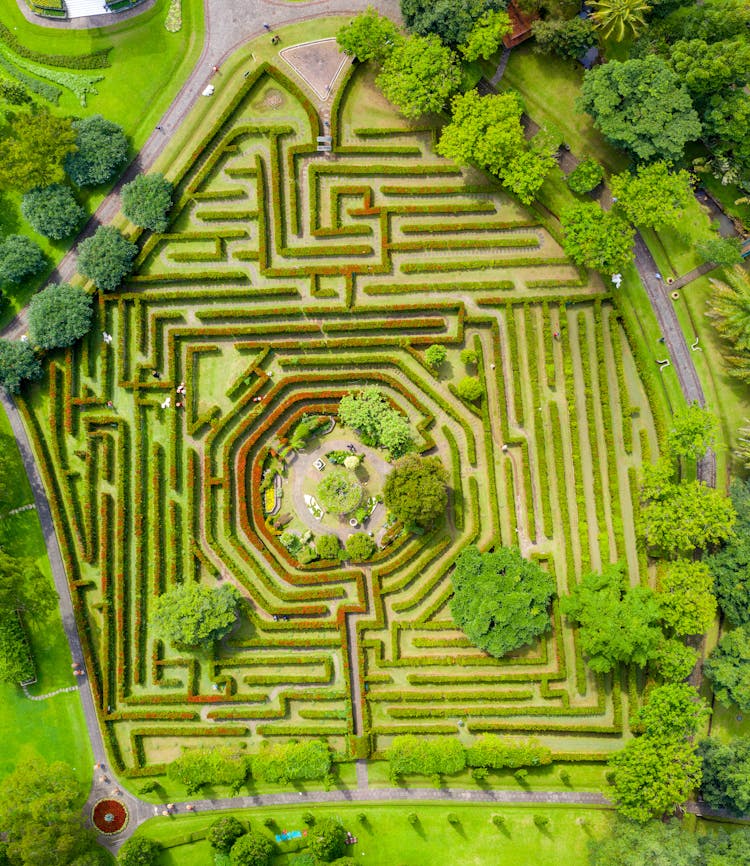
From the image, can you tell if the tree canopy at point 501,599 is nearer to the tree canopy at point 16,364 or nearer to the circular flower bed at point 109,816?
the circular flower bed at point 109,816

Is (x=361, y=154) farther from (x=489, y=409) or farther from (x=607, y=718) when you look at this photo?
(x=607, y=718)

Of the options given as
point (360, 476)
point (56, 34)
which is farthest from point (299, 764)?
point (56, 34)

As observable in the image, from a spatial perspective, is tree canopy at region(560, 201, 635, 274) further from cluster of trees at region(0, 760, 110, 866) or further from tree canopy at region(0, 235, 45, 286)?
cluster of trees at region(0, 760, 110, 866)

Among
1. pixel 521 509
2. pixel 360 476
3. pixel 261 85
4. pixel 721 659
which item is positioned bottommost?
pixel 721 659

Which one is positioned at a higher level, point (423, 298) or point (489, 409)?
point (423, 298)

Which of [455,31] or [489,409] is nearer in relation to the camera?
[455,31]

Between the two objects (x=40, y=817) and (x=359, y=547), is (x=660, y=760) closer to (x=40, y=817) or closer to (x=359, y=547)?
(x=359, y=547)

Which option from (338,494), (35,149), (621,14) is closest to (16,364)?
(35,149)
